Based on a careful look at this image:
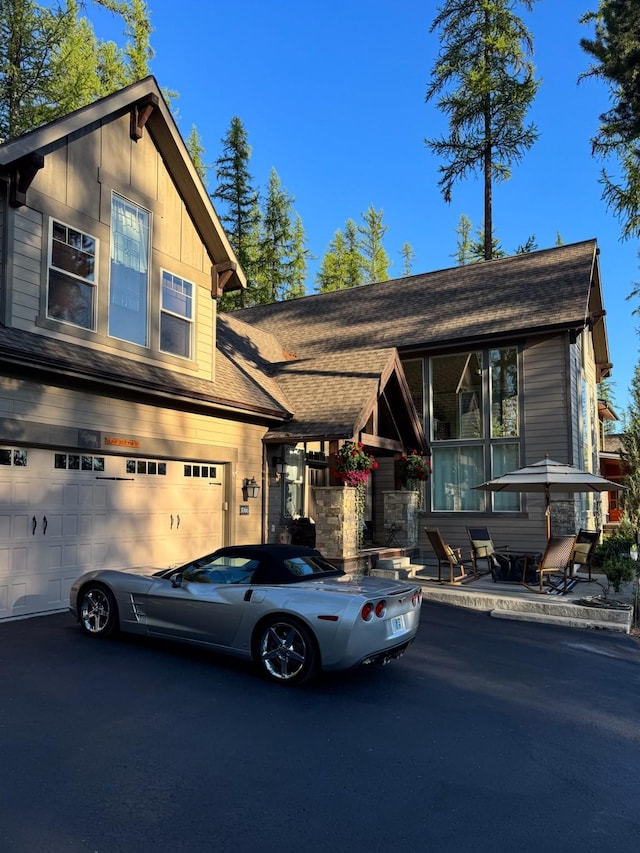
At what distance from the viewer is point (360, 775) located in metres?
3.99

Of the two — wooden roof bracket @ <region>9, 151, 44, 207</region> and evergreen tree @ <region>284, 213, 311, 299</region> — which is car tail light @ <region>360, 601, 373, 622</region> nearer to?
wooden roof bracket @ <region>9, 151, 44, 207</region>

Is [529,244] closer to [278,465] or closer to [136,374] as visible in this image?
[278,465]

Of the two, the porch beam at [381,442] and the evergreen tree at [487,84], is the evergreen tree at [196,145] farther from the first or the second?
the porch beam at [381,442]

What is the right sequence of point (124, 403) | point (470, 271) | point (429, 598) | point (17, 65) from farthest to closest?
1. point (17, 65)
2. point (470, 271)
3. point (429, 598)
4. point (124, 403)

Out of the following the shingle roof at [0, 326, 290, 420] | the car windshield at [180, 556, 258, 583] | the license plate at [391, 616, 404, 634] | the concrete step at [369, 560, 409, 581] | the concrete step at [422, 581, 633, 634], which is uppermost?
the shingle roof at [0, 326, 290, 420]

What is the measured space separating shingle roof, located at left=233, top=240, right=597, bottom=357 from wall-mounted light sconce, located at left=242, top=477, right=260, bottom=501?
6223 mm

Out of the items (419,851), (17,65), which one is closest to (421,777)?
(419,851)

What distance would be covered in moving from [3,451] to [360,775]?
632 centimetres

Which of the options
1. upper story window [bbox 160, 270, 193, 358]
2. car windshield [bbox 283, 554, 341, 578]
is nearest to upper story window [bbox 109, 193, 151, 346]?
upper story window [bbox 160, 270, 193, 358]

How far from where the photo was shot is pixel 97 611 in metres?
7.13

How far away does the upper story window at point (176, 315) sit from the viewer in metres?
11.3

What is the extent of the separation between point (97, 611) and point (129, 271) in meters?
5.90

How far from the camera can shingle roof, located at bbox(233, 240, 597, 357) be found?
15.1 metres

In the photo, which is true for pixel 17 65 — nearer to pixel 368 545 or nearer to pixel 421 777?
pixel 368 545
